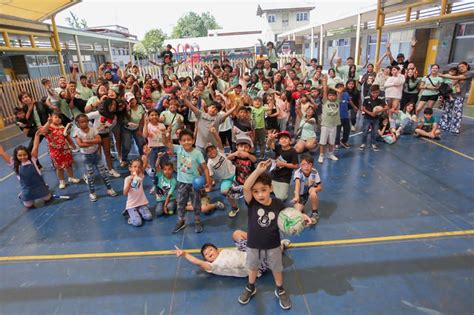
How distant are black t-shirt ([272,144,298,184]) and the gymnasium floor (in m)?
0.86

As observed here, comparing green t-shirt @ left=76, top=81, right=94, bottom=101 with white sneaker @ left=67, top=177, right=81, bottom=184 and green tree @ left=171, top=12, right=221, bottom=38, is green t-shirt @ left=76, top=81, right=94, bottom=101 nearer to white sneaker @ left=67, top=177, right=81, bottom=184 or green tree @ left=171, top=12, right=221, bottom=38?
white sneaker @ left=67, top=177, right=81, bottom=184


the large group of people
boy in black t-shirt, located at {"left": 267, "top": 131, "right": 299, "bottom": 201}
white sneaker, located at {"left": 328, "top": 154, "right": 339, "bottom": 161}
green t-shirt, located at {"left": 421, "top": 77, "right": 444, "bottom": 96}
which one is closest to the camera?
the large group of people

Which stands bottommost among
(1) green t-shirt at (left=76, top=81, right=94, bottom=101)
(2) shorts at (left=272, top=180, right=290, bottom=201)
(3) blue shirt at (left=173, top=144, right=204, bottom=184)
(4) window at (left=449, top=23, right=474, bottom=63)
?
(2) shorts at (left=272, top=180, right=290, bottom=201)

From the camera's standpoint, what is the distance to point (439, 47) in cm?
1536

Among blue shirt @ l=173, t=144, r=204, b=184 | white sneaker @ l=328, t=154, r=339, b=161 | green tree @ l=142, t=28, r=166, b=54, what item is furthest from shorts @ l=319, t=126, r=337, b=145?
green tree @ l=142, t=28, r=166, b=54

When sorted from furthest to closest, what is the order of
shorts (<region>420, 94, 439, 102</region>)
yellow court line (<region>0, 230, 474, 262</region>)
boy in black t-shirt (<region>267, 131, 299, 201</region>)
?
shorts (<region>420, 94, 439, 102</region>), boy in black t-shirt (<region>267, 131, 299, 201</region>), yellow court line (<region>0, 230, 474, 262</region>)

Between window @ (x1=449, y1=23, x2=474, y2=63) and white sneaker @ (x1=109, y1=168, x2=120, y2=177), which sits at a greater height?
window @ (x1=449, y1=23, x2=474, y2=63)

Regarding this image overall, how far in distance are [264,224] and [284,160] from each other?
6.54 feet

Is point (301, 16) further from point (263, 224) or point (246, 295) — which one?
point (246, 295)

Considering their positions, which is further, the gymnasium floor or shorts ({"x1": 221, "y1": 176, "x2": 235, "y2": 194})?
shorts ({"x1": 221, "y1": 176, "x2": 235, "y2": 194})

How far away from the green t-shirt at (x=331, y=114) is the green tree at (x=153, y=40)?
43073 millimetres

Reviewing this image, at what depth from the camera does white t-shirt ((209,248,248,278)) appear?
11.6 feet

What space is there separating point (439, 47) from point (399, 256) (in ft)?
51.5

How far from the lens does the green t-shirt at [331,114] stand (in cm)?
664
